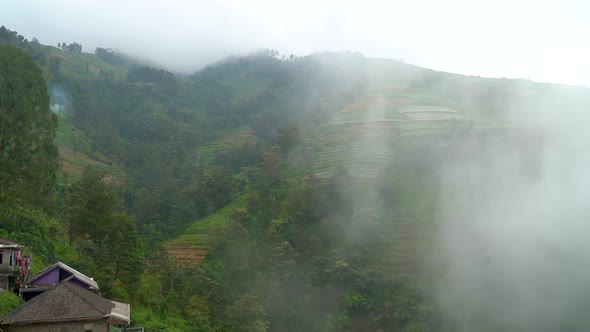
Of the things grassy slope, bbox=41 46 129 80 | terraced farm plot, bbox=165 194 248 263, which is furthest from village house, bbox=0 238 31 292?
grassy slope, bbox=41 46 129 80

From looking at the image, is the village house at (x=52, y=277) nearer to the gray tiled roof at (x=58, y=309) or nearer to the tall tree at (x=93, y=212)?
the gray tiled roof at (x=58, y=309)

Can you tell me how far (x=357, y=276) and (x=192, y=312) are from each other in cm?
897

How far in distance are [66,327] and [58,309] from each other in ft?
1.55

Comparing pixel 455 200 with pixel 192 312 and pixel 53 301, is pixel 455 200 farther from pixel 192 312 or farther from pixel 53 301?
pixel 53 301

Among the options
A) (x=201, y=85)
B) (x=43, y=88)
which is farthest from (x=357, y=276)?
(x=201, y=85)

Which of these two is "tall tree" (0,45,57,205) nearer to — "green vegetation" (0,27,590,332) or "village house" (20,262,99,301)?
"green vegetation" (0,27,590,332)

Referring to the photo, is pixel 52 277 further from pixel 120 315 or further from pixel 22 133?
pixel 22 133

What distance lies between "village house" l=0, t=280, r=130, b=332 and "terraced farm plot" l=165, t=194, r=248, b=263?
19402 millimetres

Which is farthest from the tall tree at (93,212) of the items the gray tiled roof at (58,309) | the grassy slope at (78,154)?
the grassy slope at (78,154)

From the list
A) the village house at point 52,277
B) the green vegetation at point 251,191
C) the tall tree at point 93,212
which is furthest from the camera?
the tall tree at point 93,212

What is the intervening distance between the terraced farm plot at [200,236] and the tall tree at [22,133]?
14.8m

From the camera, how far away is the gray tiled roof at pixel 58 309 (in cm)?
1237

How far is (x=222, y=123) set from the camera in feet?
239

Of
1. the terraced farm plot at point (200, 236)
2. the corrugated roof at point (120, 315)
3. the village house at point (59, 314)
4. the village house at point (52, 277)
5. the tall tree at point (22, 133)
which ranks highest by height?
the tall tree at point (22, 133)
